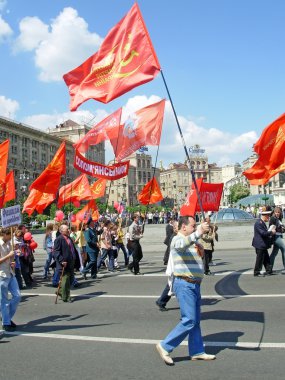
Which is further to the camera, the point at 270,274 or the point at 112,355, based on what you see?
the point at 270,274

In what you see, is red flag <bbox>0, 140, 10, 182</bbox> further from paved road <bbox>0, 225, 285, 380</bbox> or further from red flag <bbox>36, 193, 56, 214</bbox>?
red flag <bbox>36, 193, 56, 214</bbox>

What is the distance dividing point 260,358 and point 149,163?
579 ft

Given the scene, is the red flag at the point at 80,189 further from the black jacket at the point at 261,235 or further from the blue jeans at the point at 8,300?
the blue jeans at the point at 8,300

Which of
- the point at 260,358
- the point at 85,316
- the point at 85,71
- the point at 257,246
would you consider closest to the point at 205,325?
the point at 260,358

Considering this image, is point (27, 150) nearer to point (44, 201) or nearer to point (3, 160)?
point (44, 201)

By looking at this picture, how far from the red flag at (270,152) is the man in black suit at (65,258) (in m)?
5.02

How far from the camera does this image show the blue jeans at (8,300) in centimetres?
747

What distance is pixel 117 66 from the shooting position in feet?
31.7

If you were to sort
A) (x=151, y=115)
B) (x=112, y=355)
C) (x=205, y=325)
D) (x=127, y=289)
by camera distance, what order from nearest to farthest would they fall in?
(x=112, y=355), (x=205, y=325), (x=127, y=289), (x=151, y=115)

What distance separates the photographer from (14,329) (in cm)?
757

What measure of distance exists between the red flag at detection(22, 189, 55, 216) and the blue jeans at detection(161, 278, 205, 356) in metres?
14.0

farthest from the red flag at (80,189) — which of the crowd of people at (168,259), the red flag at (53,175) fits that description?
the crowd of people at (168,259)

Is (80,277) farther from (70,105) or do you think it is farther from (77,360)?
(77,360)

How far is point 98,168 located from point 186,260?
9.63 meters
